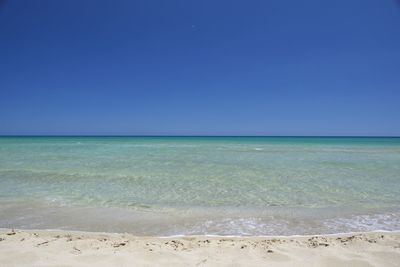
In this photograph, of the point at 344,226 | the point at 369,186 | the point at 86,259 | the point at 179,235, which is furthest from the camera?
the point at 369,186

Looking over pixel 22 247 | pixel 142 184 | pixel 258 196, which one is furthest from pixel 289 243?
pixel 142 184

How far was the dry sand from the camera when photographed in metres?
3.30

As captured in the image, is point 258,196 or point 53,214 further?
point 258,196

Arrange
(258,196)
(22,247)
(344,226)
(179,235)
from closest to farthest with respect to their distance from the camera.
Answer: (22,247)
(179,235)
(344,226)
(258,196)

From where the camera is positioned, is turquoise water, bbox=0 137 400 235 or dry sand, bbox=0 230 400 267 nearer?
dry sand, bbox=0 230 400 267

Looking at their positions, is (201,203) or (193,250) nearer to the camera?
(193,250)

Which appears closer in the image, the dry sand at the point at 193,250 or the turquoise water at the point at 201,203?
the dry sand at the point at 193,250

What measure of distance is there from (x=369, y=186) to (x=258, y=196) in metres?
4.13

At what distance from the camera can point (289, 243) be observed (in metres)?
3.96

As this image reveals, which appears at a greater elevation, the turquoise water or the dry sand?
the dry sand

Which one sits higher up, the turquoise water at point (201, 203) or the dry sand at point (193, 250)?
the dry sand at point (193, 250)

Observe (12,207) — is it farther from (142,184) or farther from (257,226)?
(257,226)

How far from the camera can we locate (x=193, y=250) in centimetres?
369

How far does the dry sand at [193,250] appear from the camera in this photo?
3.30m
